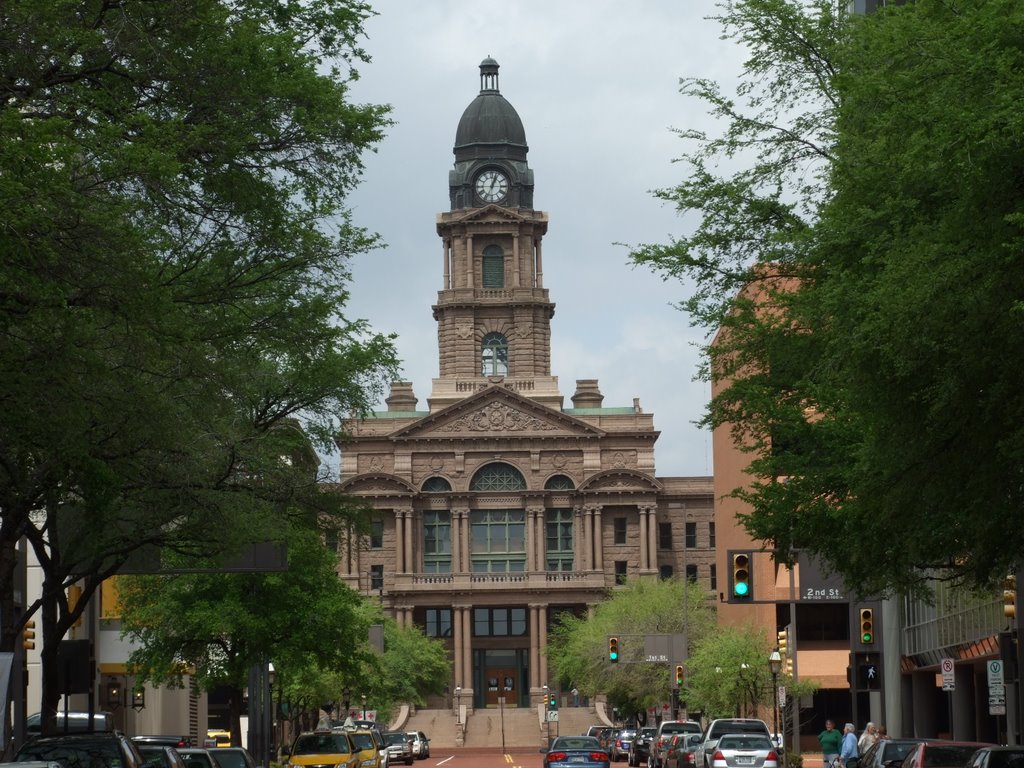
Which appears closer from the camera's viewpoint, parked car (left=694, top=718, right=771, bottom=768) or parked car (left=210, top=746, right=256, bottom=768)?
parked car (left=210, top=746, right=256, bottom=768)

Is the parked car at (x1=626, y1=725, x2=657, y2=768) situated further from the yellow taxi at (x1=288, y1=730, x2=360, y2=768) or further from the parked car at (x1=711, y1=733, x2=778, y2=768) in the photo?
the yellow taxi at (x1=288, y1=730, x2=360, y2=768)

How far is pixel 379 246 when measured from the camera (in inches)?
1331

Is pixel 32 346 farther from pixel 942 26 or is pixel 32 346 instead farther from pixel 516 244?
pixel 516 244

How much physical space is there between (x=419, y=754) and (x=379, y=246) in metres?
56.1

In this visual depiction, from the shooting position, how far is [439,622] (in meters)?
130

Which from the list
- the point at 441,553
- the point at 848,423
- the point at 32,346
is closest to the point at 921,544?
the point at 848,423

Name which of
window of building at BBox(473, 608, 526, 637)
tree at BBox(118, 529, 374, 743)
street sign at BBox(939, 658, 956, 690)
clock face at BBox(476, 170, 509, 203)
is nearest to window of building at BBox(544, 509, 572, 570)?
window of building at BBox(473, 608, 526, 637)

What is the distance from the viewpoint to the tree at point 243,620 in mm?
46812

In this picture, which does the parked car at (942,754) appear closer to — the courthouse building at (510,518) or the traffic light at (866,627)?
the traffic light at (866,627)

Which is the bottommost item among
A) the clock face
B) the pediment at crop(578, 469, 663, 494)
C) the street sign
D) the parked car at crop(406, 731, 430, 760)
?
the parked car at crop(406, 731, 430, 760)

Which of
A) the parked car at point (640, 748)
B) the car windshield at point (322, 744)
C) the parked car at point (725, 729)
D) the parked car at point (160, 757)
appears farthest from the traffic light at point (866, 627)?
the parked car at point (640, 748)

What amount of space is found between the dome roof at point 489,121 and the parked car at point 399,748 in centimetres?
6830

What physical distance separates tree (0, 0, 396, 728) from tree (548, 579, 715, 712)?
204ft

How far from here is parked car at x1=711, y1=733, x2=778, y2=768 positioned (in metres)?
41.0
